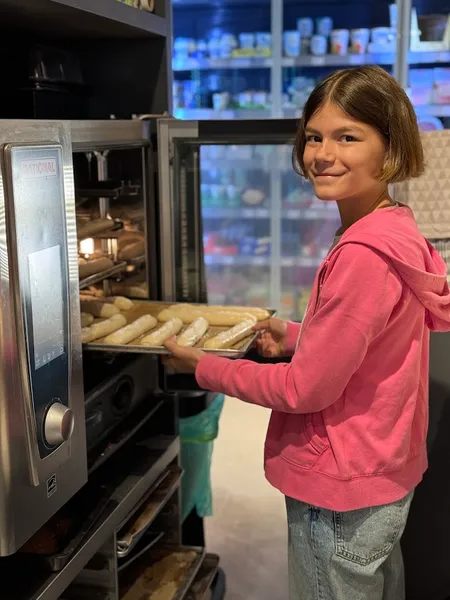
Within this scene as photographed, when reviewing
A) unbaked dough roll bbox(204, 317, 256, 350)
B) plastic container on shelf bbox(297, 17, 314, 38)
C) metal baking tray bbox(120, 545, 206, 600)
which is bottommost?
metal baking tray bbox(120, 545, 206, 600)

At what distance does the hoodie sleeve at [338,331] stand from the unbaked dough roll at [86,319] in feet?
1.38

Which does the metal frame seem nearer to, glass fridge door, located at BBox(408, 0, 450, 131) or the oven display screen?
the oven display screen

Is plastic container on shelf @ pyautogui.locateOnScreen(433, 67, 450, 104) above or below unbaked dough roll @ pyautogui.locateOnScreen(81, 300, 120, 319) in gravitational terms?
above

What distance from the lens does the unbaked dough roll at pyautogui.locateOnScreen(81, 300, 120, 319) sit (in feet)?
4.94

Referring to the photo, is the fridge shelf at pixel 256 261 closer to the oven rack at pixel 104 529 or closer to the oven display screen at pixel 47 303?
the oven rack at pixel 104 529

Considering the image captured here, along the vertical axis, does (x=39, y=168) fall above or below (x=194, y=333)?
above

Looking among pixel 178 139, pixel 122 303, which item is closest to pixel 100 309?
pixel 122 303

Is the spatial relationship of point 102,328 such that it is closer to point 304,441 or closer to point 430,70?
point 304,441

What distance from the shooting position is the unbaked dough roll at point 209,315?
1.50 metres

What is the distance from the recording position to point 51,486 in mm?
1029

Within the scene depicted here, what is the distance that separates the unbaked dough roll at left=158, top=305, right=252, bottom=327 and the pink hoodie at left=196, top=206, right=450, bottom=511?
23 centimetres

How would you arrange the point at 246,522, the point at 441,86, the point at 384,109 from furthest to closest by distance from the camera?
1. the point at 441,86
2. the point at 246,522
3. the point at 384,109

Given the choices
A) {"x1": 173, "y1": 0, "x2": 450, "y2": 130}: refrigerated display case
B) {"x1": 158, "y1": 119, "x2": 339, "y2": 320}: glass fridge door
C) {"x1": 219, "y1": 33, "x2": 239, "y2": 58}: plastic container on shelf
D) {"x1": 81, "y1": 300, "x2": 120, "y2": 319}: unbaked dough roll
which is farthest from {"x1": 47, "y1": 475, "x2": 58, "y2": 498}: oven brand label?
{"x1": 219, "y1": 33, "x2": 239, "y2": 58}: plastic container on shelf

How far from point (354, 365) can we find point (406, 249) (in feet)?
0.63
